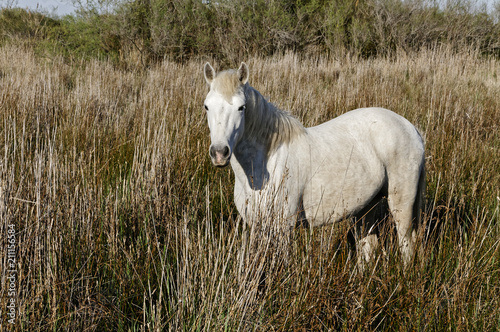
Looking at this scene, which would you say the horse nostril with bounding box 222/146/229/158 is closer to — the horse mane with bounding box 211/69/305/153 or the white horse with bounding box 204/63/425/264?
the white horse with bounding box 204/63/425/264

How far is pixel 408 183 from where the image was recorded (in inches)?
102

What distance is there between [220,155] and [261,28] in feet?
34.3

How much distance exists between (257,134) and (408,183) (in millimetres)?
1117

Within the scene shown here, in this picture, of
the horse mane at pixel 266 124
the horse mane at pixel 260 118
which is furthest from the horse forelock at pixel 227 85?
the horse mane at pixel 266 124

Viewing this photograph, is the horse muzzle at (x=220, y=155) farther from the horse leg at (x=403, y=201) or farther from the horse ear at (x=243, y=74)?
the horse leg at (x=403, y=201)

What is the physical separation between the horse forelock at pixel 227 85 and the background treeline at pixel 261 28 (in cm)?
863

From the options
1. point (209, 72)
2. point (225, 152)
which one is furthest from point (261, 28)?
point (225, 152)

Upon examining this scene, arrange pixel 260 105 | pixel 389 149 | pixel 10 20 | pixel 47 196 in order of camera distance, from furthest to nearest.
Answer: pixel 10 20
pixel 389 149
pixel 260 105
pixel 47 196

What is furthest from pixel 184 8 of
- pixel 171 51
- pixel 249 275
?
pixel 249 275

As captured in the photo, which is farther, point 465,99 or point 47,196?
point 465,99

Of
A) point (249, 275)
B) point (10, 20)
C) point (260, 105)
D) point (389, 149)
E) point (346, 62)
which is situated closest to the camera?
point (249, 275)

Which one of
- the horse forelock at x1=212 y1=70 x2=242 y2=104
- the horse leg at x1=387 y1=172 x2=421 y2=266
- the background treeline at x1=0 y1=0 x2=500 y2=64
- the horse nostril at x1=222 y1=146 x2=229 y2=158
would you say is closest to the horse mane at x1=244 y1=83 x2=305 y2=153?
the horse forelock at x1=212 y1=70 x2=242 y2=104

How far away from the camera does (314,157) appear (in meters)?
2.40

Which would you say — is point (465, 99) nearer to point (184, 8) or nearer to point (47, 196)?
point (47, 196)
